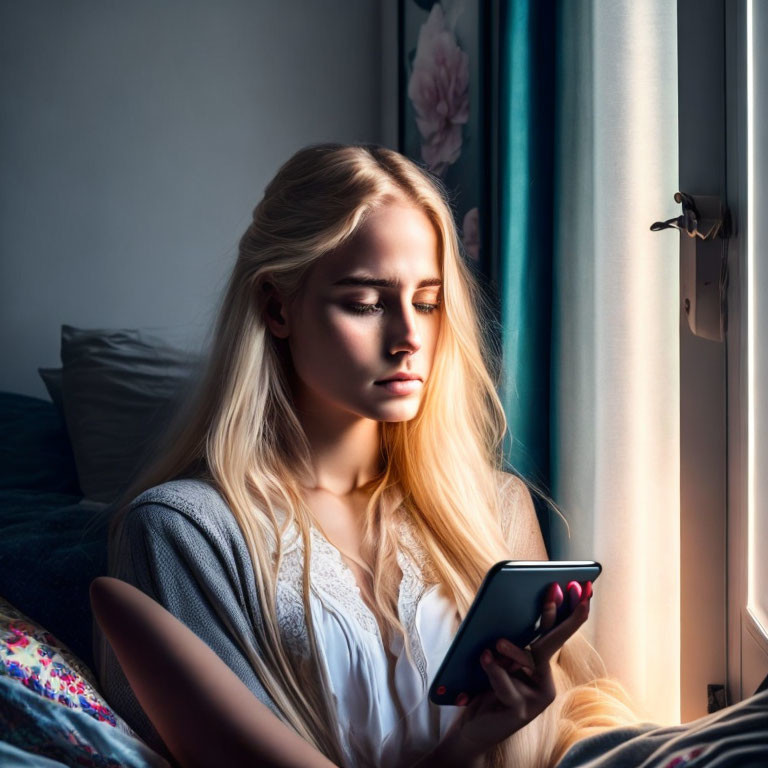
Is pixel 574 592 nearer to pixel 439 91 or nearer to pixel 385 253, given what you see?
pixel 385 253

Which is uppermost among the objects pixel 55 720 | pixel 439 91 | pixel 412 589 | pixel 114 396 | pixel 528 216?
pixel 439 91

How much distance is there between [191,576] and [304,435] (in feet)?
0.84

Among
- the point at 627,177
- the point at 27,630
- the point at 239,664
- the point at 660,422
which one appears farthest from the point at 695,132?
the point at 27,630

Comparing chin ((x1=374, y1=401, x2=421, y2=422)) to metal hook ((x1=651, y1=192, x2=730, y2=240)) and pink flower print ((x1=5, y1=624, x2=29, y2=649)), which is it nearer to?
metal hook ((x1=651, y1=192, x2=730, y2=240))

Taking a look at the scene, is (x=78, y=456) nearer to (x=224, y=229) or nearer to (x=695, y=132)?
(x=224, y=229)

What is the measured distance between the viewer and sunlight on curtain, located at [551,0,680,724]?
48.8 inches

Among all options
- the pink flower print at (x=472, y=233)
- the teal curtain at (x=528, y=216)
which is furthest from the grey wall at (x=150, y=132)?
the teal curtain at (x=528, y=216)

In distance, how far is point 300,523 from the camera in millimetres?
1188

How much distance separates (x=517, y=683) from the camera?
99 centimetres

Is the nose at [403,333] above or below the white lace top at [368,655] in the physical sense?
above

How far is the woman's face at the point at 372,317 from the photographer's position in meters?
1.17

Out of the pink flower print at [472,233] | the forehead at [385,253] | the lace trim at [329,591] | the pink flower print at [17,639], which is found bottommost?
the pink flower print at [17,639]

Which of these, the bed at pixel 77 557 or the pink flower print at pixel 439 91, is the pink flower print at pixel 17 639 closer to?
the bed at pixel 77 557

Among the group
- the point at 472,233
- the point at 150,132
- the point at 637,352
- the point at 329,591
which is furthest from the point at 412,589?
the point at 150,132
